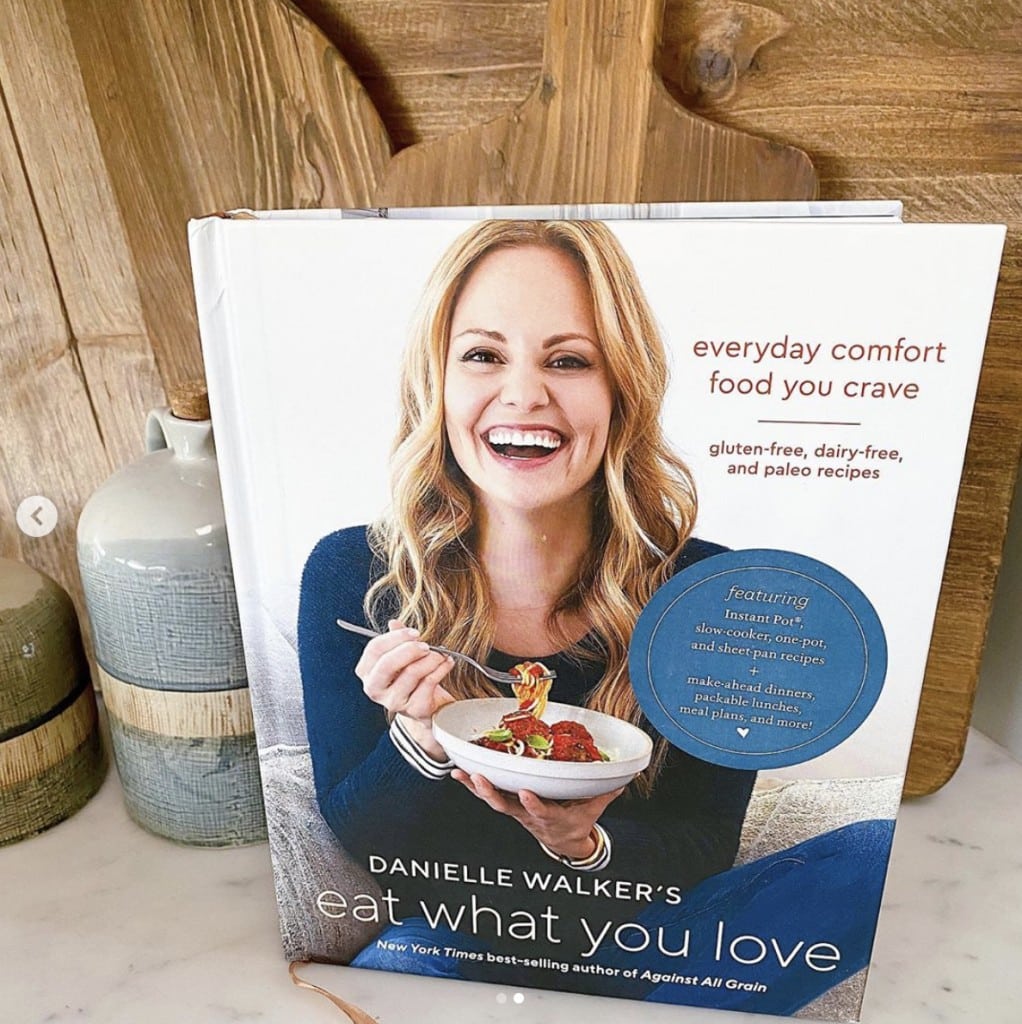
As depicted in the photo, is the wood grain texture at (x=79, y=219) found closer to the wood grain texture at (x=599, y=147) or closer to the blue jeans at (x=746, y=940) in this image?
the wood grain texture at (x=599, y=147)

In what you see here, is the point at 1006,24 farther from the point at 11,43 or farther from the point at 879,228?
the point at 11,43

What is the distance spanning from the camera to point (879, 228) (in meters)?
0.44

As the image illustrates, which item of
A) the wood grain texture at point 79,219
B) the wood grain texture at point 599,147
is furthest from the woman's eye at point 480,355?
the wood grain texture at point 79,219

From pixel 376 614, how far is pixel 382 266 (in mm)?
178

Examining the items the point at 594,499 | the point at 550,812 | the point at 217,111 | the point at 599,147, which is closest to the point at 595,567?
the point at 594,499

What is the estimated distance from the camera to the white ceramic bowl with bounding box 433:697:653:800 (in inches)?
21.8

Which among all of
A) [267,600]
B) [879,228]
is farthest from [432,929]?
[879,228]

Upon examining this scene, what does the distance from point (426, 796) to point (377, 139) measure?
0.41m

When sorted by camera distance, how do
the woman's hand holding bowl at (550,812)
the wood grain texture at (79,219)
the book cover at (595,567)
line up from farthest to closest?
the wood grain texture at (79,219) → the woman's hand holding bowl at (550,812) → the book cover at (595,567)

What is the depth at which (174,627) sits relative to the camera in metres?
0.66

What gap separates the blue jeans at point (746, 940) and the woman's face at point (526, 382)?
0.80ft

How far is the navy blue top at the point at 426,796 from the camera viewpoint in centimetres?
55

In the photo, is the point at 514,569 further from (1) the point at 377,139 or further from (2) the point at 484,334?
(1) the point at 377,139

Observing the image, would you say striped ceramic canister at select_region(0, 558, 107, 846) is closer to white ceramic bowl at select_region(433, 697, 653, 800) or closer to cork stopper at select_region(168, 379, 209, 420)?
cork stopper at select_region(168, 379, 209, 420)
